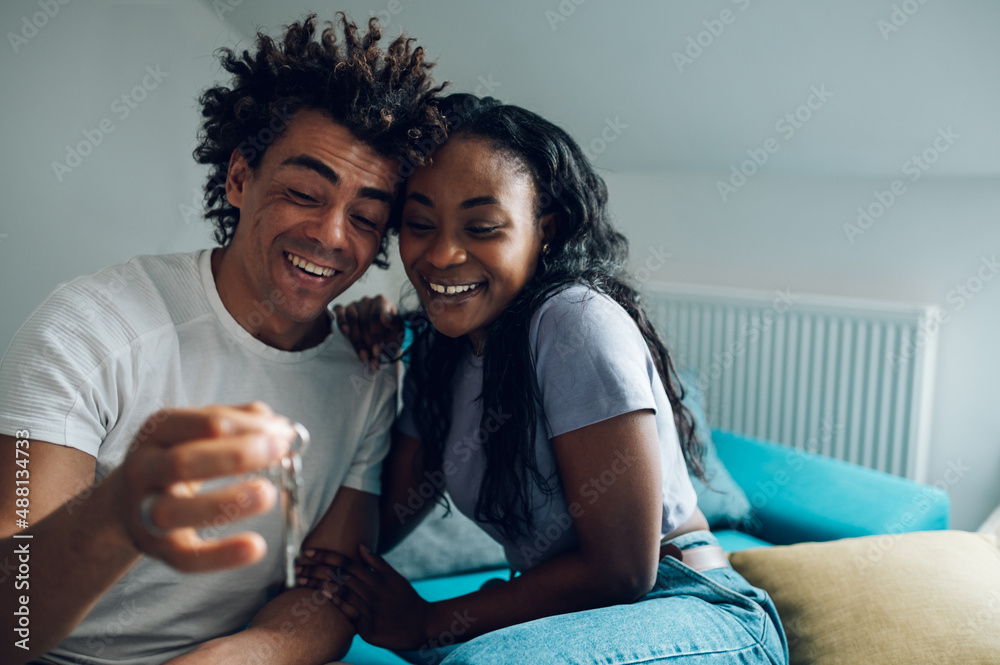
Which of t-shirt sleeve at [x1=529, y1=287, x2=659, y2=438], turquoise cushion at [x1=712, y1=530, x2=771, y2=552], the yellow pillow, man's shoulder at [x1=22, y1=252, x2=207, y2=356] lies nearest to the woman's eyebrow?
t-shirt sleeve at [x1=529, y1=287, x2=659, y2=438]

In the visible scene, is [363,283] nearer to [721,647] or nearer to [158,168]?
[158,168]

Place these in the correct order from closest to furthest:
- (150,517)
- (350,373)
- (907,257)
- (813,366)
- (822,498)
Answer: (150,517) → (350,373) → (822,498) → (907,257) → (813,366)

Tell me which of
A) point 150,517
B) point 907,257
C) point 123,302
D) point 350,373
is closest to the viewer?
point 150,517

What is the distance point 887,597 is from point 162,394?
1.12 meters

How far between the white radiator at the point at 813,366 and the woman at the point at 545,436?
102 cm

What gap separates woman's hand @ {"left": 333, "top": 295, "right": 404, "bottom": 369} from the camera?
1258 millimetres

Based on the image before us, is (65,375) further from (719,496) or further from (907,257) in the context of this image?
(907,257)

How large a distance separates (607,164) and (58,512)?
210 centimetres

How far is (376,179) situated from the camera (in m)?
1.10

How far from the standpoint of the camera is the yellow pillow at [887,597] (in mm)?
1074

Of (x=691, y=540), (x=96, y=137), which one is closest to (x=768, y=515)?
(x=691, y=540)

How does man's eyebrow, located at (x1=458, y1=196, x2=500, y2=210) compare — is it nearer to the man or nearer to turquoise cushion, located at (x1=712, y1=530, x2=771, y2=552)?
the man

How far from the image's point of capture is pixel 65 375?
91 centimetres

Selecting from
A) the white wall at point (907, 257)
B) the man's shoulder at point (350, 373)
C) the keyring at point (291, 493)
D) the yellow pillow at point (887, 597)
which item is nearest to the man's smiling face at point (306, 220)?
the man's shoulder at point (350, 373)
